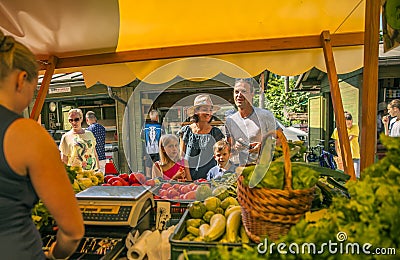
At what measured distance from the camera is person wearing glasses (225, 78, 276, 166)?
285 centimetres

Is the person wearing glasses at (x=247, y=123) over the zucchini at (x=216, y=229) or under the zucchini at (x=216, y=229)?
over

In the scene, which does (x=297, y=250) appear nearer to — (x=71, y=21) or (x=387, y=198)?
(x=387, y=198)

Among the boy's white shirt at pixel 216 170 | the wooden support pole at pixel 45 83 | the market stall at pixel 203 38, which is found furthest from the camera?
the boy's white shirt at pixel 216 170

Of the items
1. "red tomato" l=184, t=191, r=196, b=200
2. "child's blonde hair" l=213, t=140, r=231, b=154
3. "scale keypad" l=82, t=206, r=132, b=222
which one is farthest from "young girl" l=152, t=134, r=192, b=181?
"scale keypad" l=82, t=206, r=132, b=222

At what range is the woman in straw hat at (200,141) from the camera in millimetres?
3027

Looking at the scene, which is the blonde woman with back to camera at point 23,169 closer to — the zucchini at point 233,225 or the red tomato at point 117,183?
the zucchini at point 233,225

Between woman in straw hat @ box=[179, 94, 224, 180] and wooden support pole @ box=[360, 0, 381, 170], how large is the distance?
177cm

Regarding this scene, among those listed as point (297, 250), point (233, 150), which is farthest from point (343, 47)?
point (297, 250)

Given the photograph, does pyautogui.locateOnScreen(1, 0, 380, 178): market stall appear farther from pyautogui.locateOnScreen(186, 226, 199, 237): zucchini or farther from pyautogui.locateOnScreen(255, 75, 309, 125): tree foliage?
pyautogui.locateOnScreen(255, 75, 309, 125): tree foliage

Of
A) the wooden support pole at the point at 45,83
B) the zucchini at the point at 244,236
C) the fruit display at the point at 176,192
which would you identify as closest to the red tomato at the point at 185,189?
the fruit display at the point at 176,192

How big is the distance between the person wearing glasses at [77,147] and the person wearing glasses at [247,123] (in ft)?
7.24

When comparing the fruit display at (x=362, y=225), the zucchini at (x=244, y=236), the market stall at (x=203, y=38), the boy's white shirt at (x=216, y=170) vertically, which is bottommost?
the boy's white shirt at (x=216, y=170)

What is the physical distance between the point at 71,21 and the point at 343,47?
208 centimetres

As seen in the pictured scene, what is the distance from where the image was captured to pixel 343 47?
227cm
